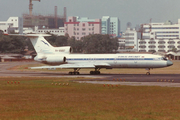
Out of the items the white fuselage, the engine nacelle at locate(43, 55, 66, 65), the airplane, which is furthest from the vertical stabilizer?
the white fuselage

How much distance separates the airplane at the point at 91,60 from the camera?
5459cm

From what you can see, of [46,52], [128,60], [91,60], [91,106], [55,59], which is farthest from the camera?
[46,52]

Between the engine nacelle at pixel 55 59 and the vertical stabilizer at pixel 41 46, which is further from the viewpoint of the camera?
the vertical stabilizer at pixel 41 46

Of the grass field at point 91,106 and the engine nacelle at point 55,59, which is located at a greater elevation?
the engine nacelle at point 55,59

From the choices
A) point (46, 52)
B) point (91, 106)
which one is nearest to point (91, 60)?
point (46, 52)

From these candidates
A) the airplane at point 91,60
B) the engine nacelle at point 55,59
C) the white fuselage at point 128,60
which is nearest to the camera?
the white fuselage at point 128,60

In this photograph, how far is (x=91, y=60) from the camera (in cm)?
5728

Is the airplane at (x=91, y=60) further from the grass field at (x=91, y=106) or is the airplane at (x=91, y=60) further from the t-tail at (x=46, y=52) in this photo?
the grass field at (x=91, y=106)

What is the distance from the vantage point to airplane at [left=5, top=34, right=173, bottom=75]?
54.6 metres

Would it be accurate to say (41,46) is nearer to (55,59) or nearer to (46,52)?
(46,52)

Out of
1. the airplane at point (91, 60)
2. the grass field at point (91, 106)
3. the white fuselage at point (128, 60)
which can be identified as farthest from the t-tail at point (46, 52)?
the grass field at point (91, 106)

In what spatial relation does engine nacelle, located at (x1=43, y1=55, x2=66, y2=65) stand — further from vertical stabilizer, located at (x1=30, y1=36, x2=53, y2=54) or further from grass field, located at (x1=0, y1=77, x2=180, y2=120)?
grass field, located at (x1=0, y1=77, x2=180, y2=120)

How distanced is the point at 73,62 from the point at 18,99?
33.7 metres

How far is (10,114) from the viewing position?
18703 mm
